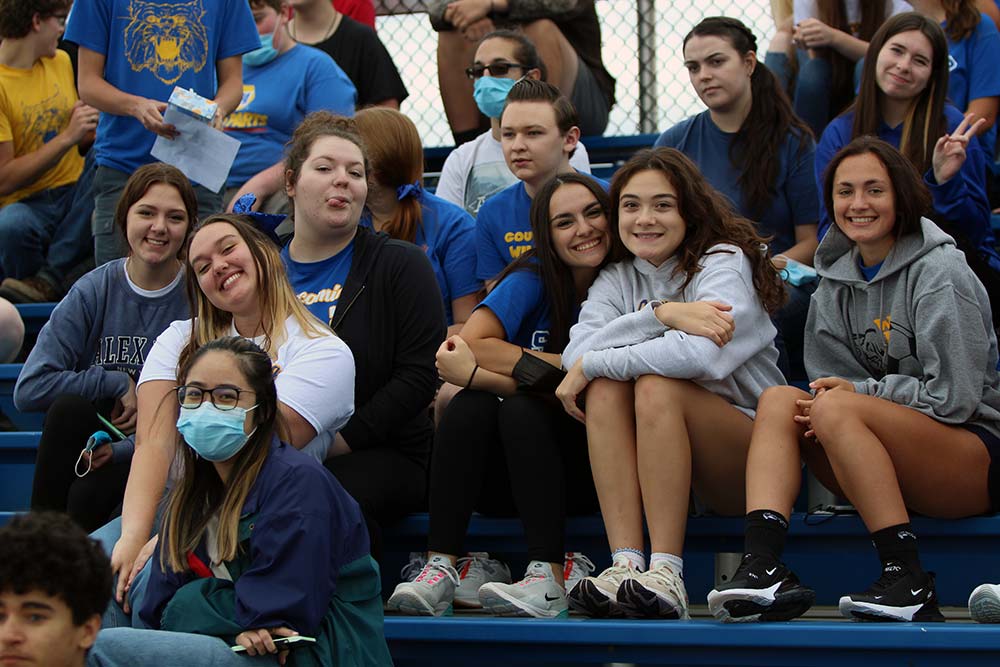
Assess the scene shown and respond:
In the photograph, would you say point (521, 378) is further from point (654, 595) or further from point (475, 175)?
point (475, 175)

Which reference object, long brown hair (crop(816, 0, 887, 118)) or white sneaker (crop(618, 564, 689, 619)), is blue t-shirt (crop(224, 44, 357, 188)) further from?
white sneaker (crop(618, 564, 689, 619))

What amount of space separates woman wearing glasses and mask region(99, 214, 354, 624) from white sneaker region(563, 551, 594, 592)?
58 cm

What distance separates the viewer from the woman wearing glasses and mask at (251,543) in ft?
7.46

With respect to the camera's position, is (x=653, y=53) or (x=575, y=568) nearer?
(x=575, y=568)

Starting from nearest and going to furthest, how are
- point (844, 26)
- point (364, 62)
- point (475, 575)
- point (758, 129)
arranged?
point (475, 575), point (758, 129), point (844, 26), point (364, 62)

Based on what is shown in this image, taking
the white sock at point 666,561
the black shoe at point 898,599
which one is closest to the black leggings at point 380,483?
the white sock at point 666,561

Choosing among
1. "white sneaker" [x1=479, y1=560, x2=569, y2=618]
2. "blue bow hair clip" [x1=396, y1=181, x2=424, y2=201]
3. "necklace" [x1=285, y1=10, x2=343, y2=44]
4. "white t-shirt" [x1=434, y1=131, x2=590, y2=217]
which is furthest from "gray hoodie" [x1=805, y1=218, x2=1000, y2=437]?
"necklace" [x1=285, y1=10, x2=343, y2=44]

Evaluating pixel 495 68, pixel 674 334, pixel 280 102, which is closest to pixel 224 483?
pixel 674 334

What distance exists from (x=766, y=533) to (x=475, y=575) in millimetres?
717

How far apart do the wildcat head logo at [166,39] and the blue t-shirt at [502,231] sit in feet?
3.99

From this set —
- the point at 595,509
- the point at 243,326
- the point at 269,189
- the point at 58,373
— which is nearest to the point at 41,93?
the point at 269,189

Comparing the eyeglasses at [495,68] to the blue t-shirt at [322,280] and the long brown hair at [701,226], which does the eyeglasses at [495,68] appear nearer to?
the blue t-shirt at [322,280]

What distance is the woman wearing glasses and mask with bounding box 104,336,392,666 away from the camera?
227 centimetres

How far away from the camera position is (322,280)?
126 inches
